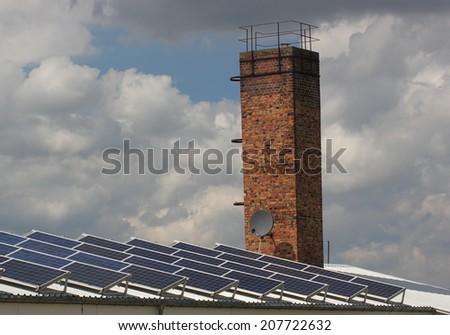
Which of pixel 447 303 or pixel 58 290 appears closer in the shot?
pixel 58 290

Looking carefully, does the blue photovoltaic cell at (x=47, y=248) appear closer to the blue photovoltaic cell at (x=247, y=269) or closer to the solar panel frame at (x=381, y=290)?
the blue photovoltaic cell at (x=247, y=269)

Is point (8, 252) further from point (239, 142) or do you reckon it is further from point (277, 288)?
point (239, 142)

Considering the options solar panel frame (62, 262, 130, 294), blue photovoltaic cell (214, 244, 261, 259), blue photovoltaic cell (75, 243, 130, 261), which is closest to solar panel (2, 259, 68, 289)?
solar panel frame (62, 262, 130, 294)

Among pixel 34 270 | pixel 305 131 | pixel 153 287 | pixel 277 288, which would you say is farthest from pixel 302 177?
pixel 34 270

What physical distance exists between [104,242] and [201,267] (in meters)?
3.27

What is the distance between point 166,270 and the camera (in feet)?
104

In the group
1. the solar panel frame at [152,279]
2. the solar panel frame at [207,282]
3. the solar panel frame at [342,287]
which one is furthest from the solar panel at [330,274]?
the solar panel frame at [152,279]

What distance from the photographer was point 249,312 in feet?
99.9

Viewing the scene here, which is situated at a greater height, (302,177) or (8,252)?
(302,177)

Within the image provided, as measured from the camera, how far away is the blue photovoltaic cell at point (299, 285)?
34188 mm

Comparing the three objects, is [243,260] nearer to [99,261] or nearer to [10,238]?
[99,261]

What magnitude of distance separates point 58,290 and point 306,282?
1010 cm

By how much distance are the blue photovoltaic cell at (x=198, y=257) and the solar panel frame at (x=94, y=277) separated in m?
7.24
